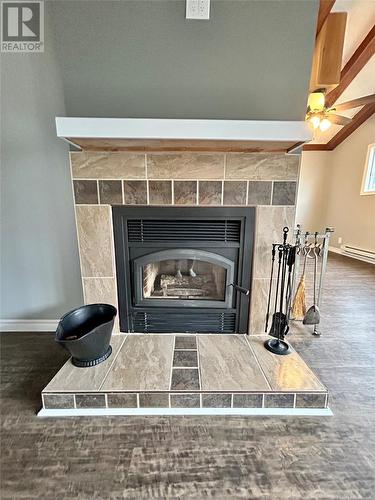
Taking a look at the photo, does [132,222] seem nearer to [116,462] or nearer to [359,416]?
[116,462]

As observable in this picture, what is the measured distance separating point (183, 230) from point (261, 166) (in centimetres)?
64

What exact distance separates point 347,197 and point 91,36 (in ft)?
17.5

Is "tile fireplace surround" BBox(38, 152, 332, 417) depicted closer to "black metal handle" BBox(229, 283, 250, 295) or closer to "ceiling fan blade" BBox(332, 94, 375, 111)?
"black metal handle" BBox(229, 283, 250, 295)

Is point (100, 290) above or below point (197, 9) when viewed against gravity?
below

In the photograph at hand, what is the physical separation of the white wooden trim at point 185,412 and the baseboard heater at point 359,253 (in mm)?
→ 4005

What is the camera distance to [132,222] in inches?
64.2

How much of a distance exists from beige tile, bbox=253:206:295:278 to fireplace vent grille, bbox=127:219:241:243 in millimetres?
137

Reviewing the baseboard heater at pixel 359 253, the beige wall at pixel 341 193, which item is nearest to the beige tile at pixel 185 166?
the baseboard heater at pixel 359 253

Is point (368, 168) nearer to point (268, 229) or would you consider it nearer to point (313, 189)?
point (313, 189)

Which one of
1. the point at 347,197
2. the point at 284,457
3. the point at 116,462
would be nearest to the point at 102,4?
the point at 116,462

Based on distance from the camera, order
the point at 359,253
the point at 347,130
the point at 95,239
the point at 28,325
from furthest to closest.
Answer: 1. the point at 347,130
2. the point at 359,253
3. the point at 28,325
4. the point at 95,239

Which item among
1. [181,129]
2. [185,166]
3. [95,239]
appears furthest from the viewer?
[95,239]

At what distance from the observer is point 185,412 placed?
1222mm

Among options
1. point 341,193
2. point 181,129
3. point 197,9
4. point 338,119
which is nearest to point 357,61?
point 338,119
